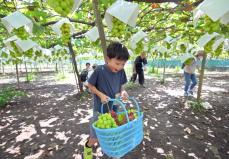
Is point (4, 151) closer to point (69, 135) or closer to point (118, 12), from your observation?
point (69, 135)

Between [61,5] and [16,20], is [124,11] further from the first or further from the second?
[16,20]

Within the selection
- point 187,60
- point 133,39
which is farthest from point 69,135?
point 187,60

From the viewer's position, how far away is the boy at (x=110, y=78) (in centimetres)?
262

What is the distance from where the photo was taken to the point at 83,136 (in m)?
4.91

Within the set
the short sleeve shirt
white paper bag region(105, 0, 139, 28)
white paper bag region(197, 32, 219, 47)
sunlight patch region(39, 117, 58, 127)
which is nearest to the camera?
white paper bag region(105, 0, 139, 28)

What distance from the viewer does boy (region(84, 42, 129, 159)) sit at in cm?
262

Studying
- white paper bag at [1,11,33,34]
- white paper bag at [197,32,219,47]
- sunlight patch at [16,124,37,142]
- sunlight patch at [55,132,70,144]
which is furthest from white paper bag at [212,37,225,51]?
sunlight patch at [16,124,37,142]

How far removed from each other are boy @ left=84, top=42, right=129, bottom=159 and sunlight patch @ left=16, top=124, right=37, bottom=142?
2.50 m

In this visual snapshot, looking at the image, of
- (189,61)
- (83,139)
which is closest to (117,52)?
(83,139)

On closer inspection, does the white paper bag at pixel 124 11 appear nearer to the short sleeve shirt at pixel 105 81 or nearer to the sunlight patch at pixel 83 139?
the short sleeve shirt at pixel 105 81

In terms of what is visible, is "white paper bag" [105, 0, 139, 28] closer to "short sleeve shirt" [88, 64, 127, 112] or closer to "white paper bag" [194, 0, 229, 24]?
"white paper bag" [194, 0, 229, 24]

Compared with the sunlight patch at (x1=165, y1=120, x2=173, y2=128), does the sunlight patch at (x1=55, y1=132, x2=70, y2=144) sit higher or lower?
lower

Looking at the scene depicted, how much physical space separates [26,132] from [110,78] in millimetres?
3527

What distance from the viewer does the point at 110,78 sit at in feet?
9.66
